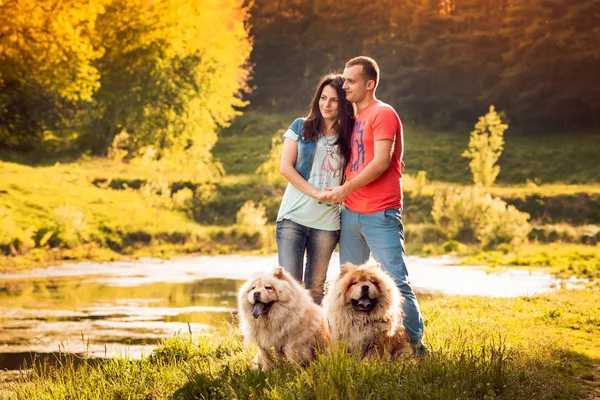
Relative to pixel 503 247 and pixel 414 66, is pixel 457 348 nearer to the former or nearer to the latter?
pixel 503 247

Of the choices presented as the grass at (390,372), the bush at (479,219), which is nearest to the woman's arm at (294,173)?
the grass at (390,372)

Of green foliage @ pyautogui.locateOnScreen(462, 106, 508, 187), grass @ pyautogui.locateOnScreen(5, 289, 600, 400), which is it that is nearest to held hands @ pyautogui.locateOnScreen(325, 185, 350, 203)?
grass @ pyautogui.locateOnScreen(5, 289, 600, 400)

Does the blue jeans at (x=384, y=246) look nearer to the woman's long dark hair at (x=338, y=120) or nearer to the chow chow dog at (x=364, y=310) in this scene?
the chow chow dog at (x=364, y=310)

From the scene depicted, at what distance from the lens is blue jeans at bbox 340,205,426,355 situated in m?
5.81

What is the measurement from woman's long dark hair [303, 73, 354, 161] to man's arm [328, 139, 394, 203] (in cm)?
36

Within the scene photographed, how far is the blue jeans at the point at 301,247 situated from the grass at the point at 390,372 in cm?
88

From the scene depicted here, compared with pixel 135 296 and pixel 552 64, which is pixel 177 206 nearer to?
pixel 135 296

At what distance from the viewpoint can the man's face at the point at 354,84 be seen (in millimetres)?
5754

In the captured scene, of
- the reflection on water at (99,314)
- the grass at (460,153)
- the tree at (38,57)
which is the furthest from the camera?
the grass at (460,153)

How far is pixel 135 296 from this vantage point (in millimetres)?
14000

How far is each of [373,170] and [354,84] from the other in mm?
685

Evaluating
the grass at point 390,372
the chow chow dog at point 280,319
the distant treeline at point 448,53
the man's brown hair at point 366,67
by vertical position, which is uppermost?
the distant treeline at point 448,53

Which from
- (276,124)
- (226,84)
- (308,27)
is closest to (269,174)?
(226,84)

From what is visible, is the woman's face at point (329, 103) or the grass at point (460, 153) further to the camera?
the grass at point (460, 153)
